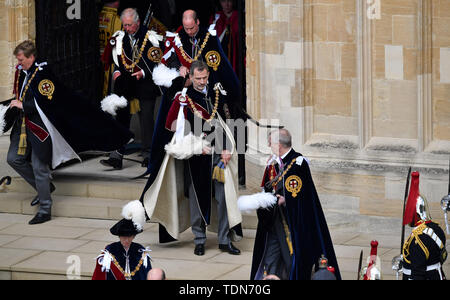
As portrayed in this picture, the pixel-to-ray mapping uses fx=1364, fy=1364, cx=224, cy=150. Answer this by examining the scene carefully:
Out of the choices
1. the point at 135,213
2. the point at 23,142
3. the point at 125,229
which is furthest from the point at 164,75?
the point at 125,229

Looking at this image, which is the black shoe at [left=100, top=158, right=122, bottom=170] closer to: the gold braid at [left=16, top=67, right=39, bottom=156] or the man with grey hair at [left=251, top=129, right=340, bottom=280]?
the gold braid at [left=16, top=67, right=39, bottom=156]

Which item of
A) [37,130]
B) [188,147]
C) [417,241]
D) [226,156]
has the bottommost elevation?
[417,241]

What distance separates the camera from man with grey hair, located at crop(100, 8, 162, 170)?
639 inches

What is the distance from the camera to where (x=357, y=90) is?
14836 millimetres

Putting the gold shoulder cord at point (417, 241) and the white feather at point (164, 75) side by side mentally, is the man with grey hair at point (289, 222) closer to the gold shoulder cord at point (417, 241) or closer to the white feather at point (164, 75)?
the gold shoulder cord at point (417, 241)

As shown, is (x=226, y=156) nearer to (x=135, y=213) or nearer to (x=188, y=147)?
(x=188, y=147)

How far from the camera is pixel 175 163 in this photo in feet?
46.9

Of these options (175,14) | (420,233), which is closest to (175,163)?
(420,233)

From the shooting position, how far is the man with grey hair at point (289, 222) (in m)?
12.6

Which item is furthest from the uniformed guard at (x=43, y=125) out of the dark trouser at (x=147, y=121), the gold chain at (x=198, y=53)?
the gold chain at (x=198, y=53)

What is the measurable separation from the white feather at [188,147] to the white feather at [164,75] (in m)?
0.94

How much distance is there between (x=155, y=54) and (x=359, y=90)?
8.98 ft

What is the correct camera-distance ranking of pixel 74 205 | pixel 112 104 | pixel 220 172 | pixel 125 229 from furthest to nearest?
pixel 112 104, pixel 74 205, pixel 220 172, pixel 125 229
